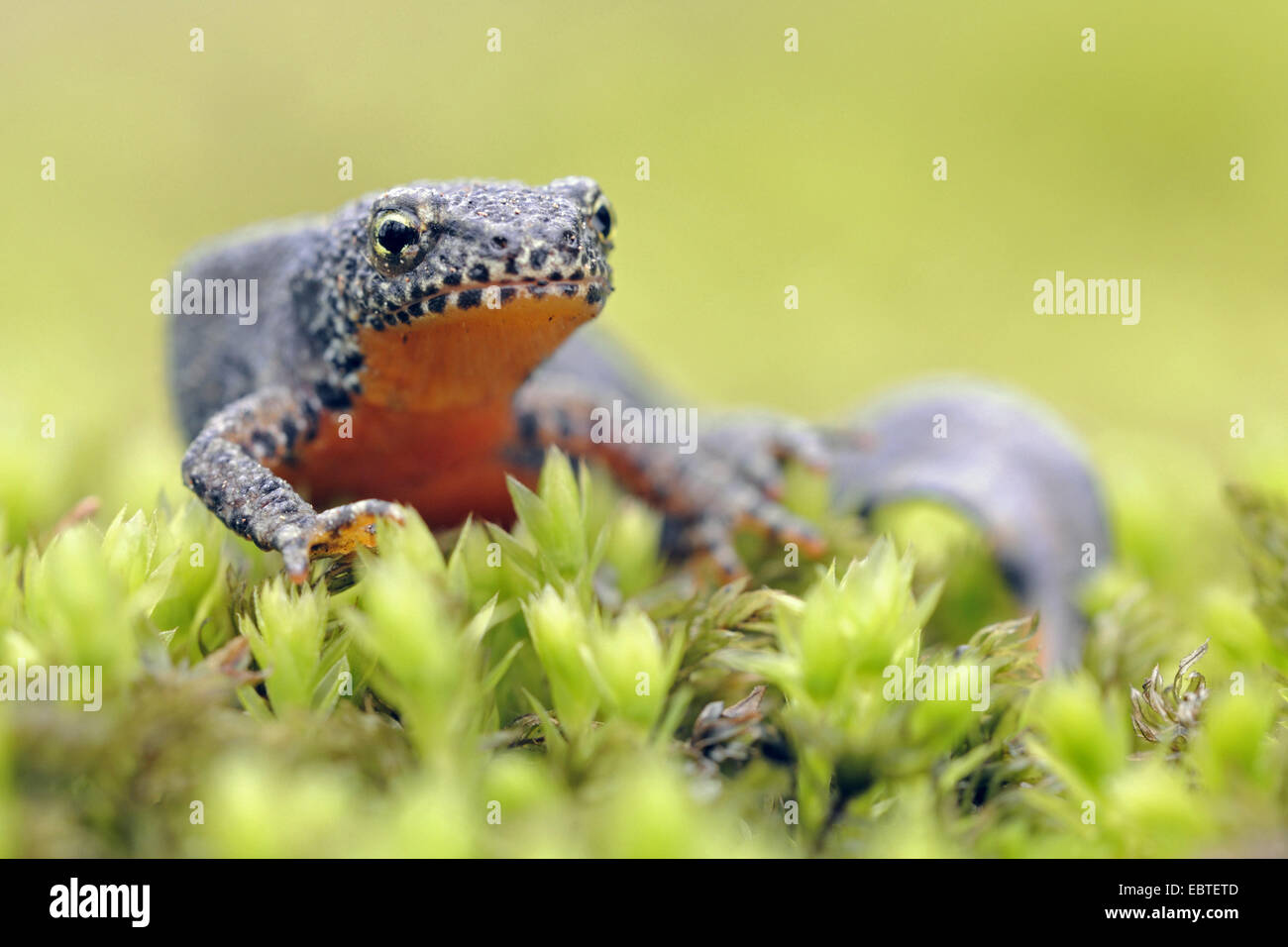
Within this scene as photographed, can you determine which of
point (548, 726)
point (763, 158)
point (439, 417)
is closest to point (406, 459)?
point (439, 417)

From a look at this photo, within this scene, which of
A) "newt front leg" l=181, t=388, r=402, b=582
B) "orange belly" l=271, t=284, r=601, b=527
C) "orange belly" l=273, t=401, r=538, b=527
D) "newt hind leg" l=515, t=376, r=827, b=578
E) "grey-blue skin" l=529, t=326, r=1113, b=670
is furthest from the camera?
"newt hind leg" l=515, t=376, r=827, b=578

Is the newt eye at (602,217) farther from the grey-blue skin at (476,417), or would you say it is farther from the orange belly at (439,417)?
the orange belly at (439,417)

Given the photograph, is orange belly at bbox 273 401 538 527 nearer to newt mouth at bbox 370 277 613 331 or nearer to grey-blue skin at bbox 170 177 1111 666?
grey-blue skin at bbox 170 177 1111 666

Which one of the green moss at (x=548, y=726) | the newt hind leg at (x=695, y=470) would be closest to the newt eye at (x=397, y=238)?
the green moss at (x=548, y=726)

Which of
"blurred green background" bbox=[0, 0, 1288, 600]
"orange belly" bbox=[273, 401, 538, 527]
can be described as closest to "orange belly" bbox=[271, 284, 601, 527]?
"orange belly" bbox=[273, 401, 538, 527]

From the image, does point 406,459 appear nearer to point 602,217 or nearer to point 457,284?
point 457,284
